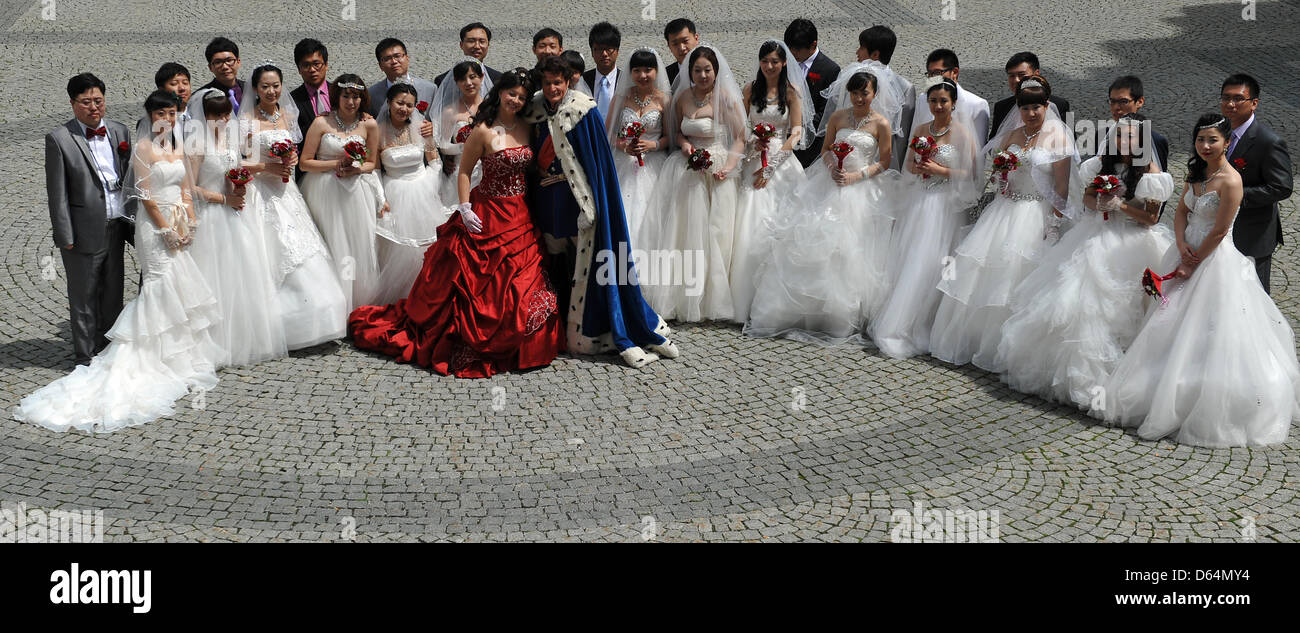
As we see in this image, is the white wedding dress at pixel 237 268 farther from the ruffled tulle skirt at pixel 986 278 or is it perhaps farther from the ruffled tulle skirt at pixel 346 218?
the ruffled tulle skirt at pixel 986 278

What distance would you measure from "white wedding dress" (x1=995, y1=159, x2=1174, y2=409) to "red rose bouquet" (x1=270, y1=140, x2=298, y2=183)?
5.27 metres

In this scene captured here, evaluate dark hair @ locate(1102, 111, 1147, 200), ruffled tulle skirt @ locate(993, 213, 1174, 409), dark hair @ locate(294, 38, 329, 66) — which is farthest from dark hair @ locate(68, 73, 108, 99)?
dark hair @ locate(1102, 111, 1147, 200)

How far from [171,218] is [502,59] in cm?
839

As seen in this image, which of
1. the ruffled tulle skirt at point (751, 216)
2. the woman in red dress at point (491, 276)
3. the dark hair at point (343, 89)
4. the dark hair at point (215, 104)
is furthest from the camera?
the ruffled tulle skirt at point (751, 216)

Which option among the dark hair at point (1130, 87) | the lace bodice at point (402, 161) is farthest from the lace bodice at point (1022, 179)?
the lace bodice at point (402, 161)

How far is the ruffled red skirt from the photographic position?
8688mm

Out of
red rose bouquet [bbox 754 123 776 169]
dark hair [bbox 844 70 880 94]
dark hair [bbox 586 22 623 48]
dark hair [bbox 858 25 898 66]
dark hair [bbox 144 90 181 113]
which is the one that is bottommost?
red rose bouquet [bbox 754 123 776 169]

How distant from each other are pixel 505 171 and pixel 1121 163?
4284mm

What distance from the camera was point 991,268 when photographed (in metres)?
8.59

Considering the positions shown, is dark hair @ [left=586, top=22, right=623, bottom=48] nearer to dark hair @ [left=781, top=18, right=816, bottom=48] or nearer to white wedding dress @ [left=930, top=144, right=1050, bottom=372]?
dark hair @ [left=781, top=18, right=816, bottom=48]

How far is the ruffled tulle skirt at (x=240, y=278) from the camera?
843cm

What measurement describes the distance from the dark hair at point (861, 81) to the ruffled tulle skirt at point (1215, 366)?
2690 millimetres

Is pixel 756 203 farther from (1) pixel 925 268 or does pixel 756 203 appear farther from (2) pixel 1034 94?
(2) pixel 1034 94

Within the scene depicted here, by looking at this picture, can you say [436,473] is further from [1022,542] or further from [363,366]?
[1022,542]
